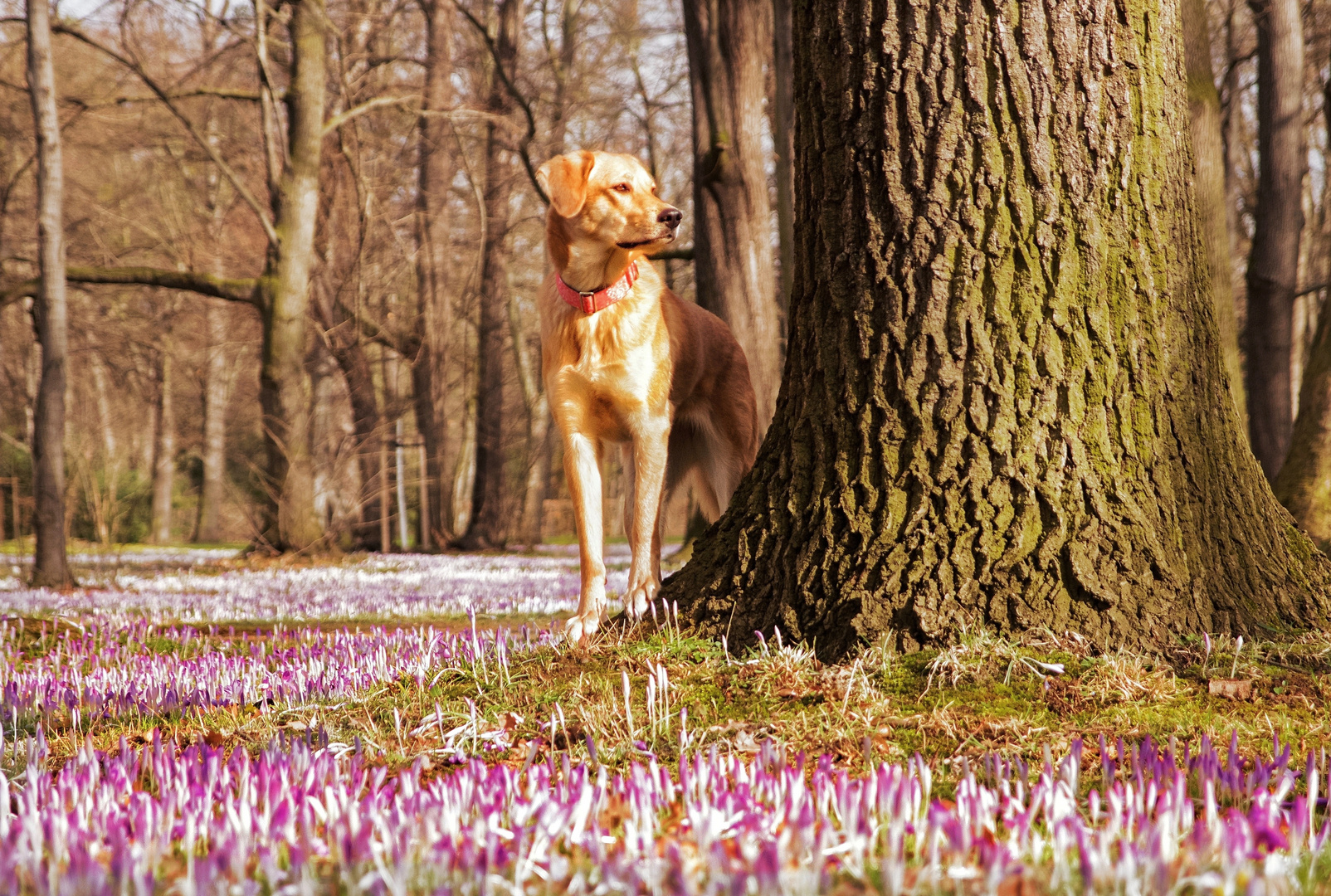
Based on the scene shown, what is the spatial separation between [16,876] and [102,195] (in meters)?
33.3

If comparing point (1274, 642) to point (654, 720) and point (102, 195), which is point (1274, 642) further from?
point (102, 195)

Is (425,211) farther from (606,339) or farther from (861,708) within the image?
(861,708)

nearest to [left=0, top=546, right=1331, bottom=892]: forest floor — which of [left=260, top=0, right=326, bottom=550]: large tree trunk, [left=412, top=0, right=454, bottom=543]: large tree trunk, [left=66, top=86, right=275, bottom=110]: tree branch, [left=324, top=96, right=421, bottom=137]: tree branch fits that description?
[left=260, top=0, right=326, bottom=550]: large tree trunk

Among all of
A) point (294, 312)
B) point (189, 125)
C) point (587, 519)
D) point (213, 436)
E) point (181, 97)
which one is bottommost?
point (587, 519)

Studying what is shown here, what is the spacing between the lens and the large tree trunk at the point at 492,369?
63.0 ft

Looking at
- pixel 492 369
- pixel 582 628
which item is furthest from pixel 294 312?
pixel 582 628

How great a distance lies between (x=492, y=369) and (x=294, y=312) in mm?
4470

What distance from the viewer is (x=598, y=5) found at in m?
25.4

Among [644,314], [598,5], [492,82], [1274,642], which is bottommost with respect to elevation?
[1274,642]

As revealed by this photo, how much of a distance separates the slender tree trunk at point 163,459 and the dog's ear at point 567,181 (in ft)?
102

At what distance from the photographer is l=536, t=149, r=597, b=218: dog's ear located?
16.0 ft

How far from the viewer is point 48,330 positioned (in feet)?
33.4

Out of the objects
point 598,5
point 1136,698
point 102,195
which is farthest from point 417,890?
point 102,195

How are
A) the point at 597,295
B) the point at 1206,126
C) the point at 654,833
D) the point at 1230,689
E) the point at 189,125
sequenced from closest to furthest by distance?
1. the point at 654,833
2. the point at 1230,689
3. the point at 597,295
4. the point at 1206,126
5. the point at 189,125
